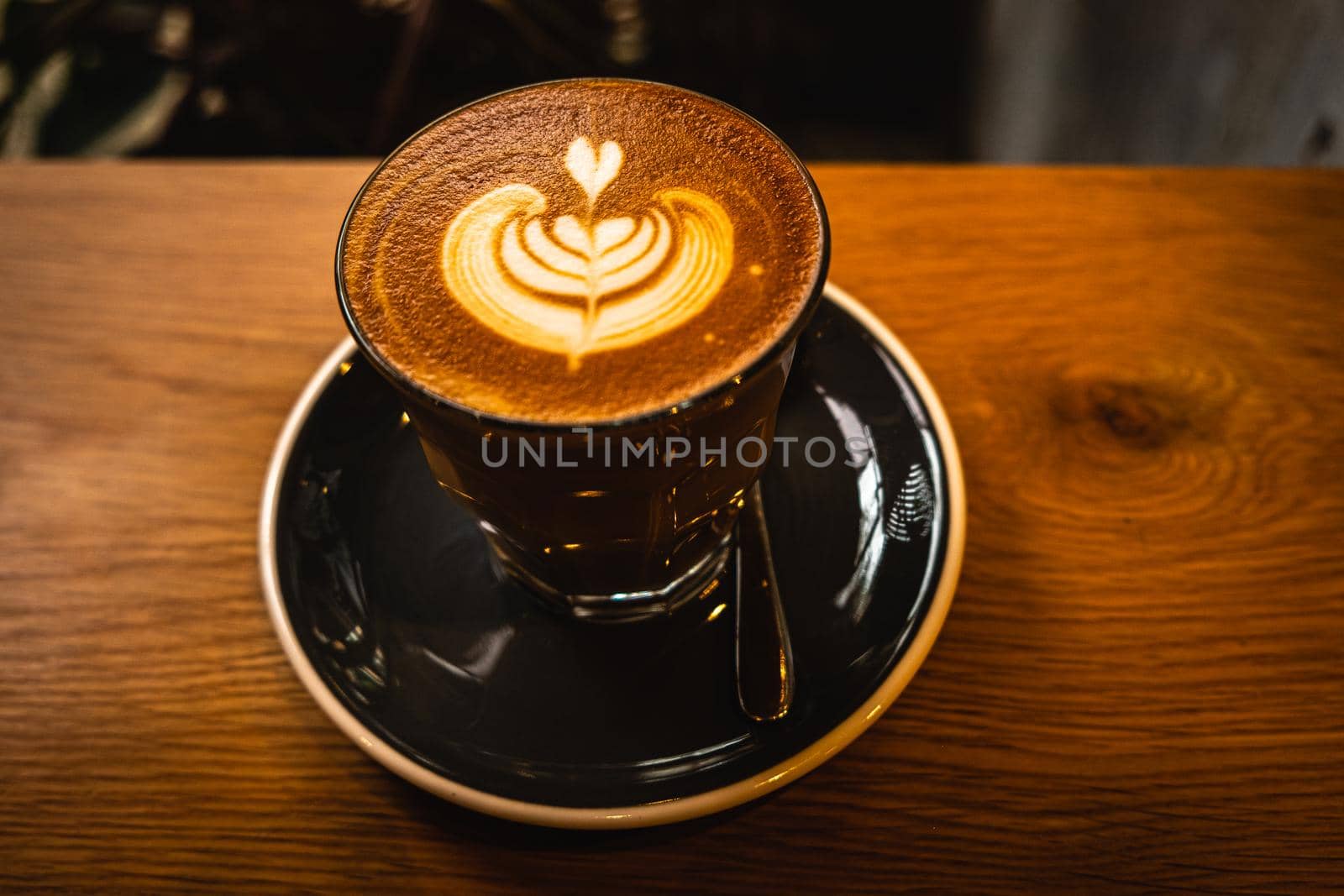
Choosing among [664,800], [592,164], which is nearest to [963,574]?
[664,800]

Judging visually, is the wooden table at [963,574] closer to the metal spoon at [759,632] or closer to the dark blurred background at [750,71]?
the metal spoon at [759,632]

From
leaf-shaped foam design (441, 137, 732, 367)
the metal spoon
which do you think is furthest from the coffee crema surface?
the metal spoon

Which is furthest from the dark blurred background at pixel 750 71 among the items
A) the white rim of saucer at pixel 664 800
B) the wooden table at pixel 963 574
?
the white rim of saucer at pixel 664 800

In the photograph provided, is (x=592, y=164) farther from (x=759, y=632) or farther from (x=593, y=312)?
(x=759, y=632)

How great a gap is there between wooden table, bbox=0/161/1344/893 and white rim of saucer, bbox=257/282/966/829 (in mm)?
45

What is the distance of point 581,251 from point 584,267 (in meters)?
0.01

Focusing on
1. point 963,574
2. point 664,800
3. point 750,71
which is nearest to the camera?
point 664,800

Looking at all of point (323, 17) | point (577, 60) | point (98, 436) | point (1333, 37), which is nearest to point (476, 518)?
point (98, 436)

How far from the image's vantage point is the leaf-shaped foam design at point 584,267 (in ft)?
1.84

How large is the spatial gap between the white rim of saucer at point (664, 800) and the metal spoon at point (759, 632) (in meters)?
0.04

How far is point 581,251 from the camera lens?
A: 0.60m

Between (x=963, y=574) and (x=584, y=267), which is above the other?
(x=584, y=267)

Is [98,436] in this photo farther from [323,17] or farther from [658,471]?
[323,17]

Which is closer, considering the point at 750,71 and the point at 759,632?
the point at 759,632
